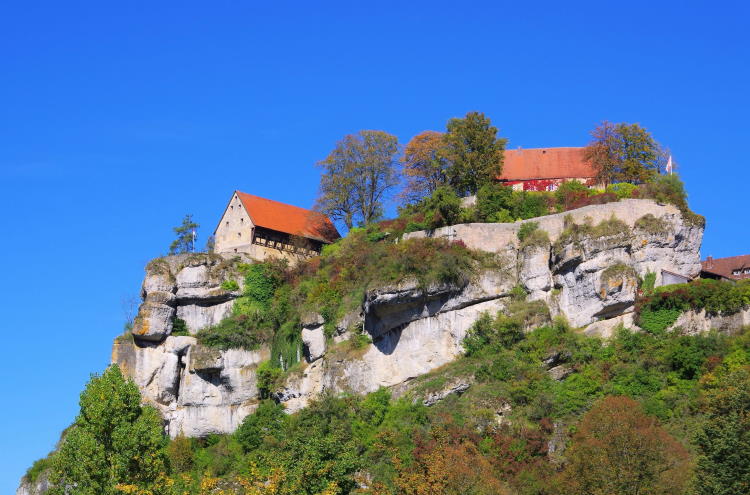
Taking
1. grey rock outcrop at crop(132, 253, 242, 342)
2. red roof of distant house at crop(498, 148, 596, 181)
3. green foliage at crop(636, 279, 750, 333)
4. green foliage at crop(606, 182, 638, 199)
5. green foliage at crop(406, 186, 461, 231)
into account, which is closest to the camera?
green foliage at crop(636, 279, 750, 333)

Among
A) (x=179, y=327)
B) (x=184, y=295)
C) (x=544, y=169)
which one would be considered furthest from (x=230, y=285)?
(x=544, y=169)

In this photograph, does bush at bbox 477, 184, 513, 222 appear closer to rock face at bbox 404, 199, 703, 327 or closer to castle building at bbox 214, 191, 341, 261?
rock face at bbox 404, 199, 703, 327

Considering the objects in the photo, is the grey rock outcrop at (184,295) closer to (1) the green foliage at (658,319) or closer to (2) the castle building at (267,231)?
(2) the castle building at (267,231)

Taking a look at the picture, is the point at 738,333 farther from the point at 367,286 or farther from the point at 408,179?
the point at 408,179

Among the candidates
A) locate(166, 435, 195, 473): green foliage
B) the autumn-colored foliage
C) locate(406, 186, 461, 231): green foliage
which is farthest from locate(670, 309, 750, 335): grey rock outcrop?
locate(166, 435, 195, 473): green foliage

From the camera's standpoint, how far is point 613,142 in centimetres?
7162

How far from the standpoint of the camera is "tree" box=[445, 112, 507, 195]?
72.3 metres

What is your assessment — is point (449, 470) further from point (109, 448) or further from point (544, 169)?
point (544, 169)

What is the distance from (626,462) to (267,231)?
34.4 meters

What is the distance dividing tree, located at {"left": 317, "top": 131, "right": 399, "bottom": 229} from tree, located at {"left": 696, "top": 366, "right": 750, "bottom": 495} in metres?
32.9

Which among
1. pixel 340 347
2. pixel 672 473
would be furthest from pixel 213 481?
pixel 340 347

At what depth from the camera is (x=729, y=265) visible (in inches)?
3238

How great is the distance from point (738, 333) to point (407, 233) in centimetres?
1856

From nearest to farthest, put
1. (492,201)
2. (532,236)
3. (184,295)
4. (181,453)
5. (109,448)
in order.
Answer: (109,448)
(532,236)
(181,453)
(492,201)
(184,295)
